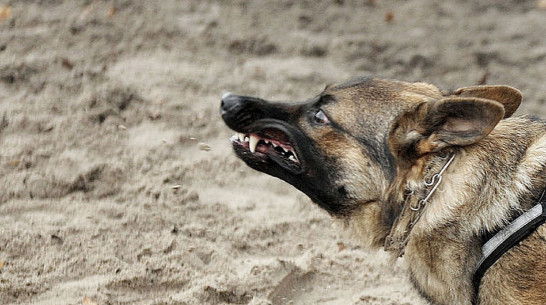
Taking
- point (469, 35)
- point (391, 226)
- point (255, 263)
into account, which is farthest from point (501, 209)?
point (469, 35)

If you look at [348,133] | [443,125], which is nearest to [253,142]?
[348,133]

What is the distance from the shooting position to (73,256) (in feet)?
15.7

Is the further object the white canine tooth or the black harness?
the white canine tooth

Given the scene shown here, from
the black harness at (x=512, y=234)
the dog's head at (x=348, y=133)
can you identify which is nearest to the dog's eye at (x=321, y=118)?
the dog's head at (x=348, y=133)

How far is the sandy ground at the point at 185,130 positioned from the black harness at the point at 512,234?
115 centimetres

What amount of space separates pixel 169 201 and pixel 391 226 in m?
2.13

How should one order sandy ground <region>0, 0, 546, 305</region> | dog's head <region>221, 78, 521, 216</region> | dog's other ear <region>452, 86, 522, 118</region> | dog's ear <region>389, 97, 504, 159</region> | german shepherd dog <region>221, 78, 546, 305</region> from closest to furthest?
dog's ear <region>389, 97, 504, 159</region> → german shepherd dog <region>221, 78, 546, 305</region> → dog's head <region>221, 78, 521, 216</region> → dog's other ear <region>452, 86, 522, 118</region> → sandy ground <region>0, 0, 546, 305</region>

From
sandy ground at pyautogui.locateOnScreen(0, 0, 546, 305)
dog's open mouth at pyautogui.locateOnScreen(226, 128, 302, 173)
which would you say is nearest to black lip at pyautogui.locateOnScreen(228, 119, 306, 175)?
dog's open mouth at pyautogui.locateOnScreen(226, 128, 302, 173)

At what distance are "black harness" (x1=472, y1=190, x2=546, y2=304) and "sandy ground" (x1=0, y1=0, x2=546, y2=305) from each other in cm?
115

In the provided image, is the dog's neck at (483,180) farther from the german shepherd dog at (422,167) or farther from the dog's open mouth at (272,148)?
the dog's open mouth at (272,148)

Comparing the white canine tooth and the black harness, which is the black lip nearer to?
the white canine tooth

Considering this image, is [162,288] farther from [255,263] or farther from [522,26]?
[522,26]

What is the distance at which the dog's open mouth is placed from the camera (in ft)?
13.5

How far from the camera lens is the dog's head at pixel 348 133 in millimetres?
3834
